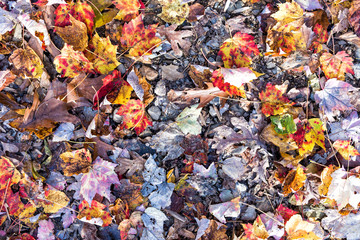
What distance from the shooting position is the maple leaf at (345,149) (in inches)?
75.4

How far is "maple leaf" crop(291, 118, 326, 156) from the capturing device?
186cm

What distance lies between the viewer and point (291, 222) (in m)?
1.90

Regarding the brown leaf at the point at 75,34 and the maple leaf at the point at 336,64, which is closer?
the brown leaf at the point at 75,34

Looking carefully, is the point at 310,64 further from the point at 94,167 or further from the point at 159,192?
the point at 94,167

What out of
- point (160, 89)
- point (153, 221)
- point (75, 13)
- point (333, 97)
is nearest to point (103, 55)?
point (75, 13)

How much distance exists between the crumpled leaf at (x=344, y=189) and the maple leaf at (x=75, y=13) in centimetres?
209

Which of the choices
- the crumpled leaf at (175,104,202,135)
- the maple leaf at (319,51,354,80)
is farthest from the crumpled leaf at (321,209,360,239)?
the crumpled leaf at (175,104,202,135)

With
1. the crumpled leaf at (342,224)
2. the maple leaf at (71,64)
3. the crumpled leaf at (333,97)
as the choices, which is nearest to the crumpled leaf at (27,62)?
the maple leaf at (71,64)

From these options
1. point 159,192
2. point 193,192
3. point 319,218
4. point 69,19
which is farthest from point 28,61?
point 319,218

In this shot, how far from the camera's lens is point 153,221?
74.2 inches

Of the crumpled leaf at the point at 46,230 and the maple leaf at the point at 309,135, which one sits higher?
the maple leaf at the point at 309,135

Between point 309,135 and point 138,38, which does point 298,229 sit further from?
point 138,38

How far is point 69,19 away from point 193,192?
1531mm

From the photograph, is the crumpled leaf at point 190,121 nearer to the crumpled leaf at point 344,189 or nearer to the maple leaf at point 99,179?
the maple leaf at point 99,179
